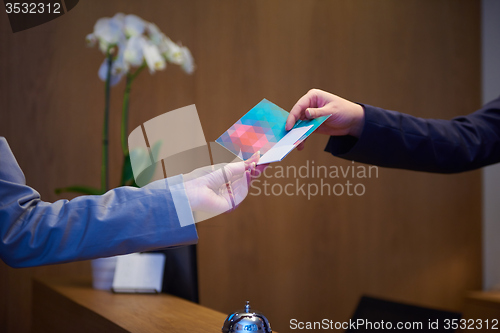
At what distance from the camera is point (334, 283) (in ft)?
7.28

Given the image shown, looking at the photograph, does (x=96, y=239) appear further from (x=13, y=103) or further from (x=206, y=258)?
(x=206, y=258)

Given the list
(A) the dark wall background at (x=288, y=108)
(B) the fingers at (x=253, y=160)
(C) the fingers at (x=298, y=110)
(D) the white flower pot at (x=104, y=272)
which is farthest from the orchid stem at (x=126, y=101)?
(B) the fingers at (x=253, y=160)

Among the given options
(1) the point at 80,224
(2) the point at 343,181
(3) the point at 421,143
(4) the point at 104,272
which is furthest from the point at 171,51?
(2) the point at 343,181

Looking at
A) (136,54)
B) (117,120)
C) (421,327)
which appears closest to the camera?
(421,327)

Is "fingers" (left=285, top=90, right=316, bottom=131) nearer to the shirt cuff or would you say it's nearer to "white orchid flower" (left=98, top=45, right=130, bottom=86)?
the shirt cuff

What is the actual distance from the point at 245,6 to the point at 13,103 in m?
1.02

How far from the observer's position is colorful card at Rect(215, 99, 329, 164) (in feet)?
2.69

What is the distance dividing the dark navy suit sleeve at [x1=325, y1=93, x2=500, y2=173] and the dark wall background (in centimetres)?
99

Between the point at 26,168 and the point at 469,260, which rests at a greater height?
the point at 26,168

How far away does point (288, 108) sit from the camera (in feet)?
6.95

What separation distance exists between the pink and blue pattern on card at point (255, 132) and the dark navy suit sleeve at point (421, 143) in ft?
0.80

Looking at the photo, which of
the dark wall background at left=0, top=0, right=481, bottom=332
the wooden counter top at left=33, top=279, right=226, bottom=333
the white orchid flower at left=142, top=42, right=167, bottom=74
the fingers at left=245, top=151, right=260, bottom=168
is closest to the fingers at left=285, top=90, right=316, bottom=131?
the fingers at left=245, top=151, right=260, bottom=168

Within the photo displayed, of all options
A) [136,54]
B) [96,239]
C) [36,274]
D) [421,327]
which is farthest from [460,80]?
[96,239]

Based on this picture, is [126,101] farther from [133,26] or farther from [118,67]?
[133,26]
